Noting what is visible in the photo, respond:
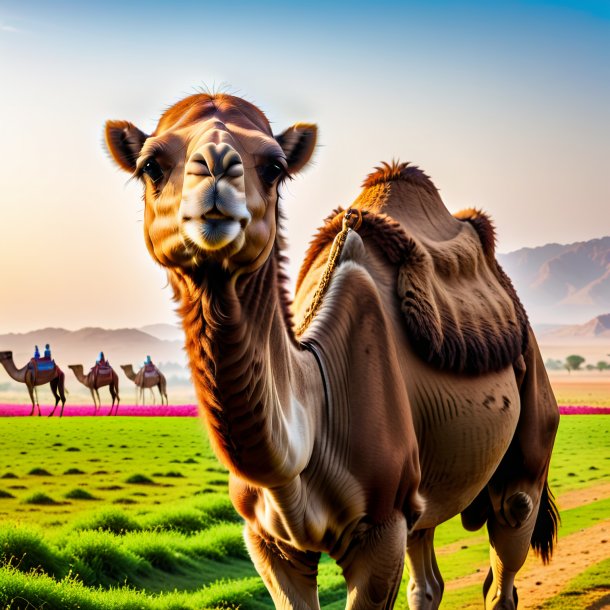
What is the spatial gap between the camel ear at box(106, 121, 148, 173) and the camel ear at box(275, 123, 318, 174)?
1.73 ft

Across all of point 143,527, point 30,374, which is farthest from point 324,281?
point 30,374

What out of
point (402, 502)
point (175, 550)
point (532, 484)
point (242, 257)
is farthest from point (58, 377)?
point (242, 257)

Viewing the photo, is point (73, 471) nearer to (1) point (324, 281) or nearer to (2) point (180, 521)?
(2) point (180, 521)

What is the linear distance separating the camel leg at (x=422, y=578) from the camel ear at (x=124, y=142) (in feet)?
12.3

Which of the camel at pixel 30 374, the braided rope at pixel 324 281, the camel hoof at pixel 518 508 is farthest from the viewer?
the camel at pixel 30 374

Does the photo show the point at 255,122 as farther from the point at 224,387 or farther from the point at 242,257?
the point at 224,387

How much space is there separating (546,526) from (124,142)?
4.57m

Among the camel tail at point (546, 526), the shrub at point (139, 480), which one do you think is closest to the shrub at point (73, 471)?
the shrub at point (139, 480)

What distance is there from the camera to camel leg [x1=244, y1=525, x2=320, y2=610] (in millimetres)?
3969

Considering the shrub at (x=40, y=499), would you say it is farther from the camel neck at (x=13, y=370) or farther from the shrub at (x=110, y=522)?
the camel neck at (x=13, y=370)

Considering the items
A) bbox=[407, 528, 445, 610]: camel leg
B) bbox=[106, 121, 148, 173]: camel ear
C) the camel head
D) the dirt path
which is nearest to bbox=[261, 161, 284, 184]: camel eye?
the camel head

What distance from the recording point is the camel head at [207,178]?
262 centimetres

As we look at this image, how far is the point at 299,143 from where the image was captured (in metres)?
3.39

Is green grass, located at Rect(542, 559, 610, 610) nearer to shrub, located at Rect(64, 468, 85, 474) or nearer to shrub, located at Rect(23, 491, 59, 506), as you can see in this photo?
shrub, located at Rect(23, 491, 59, 506)
